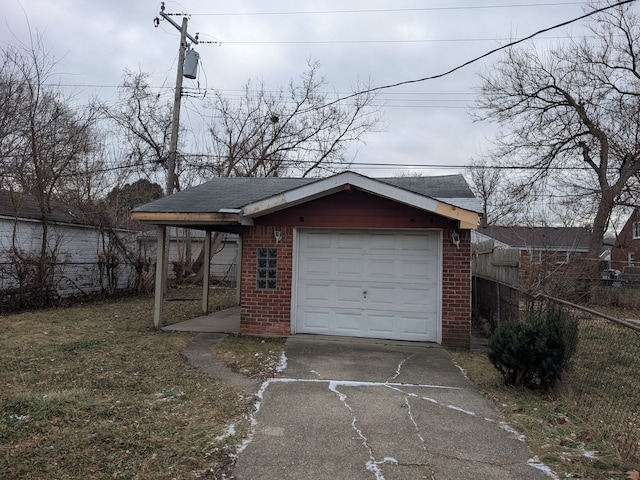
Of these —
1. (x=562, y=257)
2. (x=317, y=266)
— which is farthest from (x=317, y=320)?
(x=562, y=257)

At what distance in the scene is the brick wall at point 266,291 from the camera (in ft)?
27.4

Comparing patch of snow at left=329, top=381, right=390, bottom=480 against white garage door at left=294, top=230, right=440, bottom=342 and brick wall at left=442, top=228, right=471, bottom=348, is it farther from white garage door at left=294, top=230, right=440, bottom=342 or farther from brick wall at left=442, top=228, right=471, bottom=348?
brick wall at left=442, top=228, right=471, bottom=348

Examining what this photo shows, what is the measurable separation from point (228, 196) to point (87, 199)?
1001 centimetres

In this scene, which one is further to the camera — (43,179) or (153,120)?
(153,120)

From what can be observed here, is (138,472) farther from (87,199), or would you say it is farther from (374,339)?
(87,199)

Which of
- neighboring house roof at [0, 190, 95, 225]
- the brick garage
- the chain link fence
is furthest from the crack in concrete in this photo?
neighboring house roof at [0, 190, 95, 225]

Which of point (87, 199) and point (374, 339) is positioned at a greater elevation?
point (87, 199)

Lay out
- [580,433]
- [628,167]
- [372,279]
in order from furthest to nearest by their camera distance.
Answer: [628,167] < [372,279] < [580,433]

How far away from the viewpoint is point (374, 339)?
8.15 m

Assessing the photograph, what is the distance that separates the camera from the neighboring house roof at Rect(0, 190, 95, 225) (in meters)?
12.5

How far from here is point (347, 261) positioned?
27.4 feet

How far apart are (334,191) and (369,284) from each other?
1.88 m

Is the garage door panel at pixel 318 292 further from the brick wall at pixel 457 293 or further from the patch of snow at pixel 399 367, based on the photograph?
the brick wall at pixel 457 293

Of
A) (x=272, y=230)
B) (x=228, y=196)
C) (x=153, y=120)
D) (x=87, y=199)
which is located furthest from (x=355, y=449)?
(x=153, y=120)
